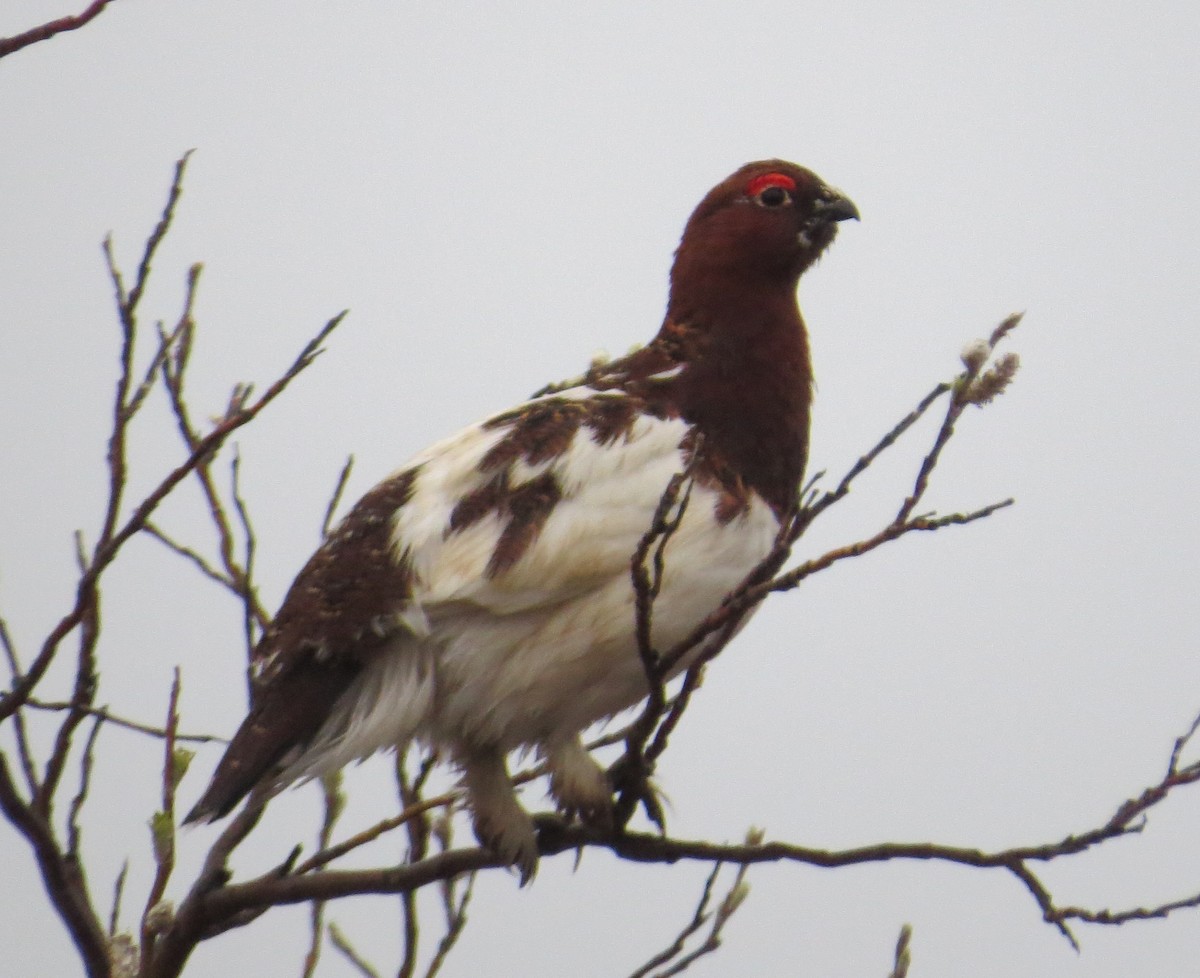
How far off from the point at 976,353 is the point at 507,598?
1.46m

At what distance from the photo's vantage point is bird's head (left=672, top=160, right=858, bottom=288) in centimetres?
484

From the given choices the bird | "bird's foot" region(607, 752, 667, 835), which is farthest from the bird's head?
"bird's foot" region(607, 752, 667, 835)

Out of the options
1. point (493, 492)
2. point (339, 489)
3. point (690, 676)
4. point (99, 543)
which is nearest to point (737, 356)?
point (493, 492)

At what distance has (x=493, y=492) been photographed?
3842 millimetres

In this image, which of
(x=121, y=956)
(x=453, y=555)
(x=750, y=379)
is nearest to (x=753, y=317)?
(x=750, y=379)

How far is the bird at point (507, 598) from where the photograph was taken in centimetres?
370

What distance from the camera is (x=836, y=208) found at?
500 cm

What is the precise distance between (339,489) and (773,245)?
5.77 feet

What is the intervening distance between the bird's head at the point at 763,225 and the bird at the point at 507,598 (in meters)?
0.78

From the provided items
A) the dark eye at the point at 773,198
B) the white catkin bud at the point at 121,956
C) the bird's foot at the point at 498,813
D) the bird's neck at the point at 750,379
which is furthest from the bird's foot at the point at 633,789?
the dark eye at the point at 773,198

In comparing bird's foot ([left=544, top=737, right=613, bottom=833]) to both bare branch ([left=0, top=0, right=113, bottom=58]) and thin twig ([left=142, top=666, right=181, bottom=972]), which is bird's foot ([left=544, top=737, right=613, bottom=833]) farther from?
bare branch ([left=0, top=0, right=113, bottom=58])

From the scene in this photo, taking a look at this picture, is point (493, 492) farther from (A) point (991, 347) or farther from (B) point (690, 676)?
(A) point (991, 347)

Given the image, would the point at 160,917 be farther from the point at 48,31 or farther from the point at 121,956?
the point at 48,31

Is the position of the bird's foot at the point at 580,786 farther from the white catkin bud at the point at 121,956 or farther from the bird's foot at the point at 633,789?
the white catkin bud at the point at 121,956
